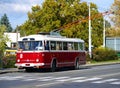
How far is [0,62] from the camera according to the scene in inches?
1347

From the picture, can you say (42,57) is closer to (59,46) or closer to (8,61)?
(59,46)

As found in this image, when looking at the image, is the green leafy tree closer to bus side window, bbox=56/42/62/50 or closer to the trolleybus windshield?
bus side window, bbox=56/42/62/50

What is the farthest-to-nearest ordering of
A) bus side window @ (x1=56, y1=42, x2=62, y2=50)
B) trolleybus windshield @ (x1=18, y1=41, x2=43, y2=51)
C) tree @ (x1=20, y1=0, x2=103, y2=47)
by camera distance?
tree @ (x1=20, y1=0, x2=103, y2=47) < bus side window @ (x1=56, y1=42, x2=62, y2=50) < trolleybus windshield @ (x1=18, y1=41, x2=43, y2=51)

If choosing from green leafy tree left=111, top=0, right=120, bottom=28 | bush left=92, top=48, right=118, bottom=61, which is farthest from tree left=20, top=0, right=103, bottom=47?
bush left=92, top=48, right=118, bottom=61

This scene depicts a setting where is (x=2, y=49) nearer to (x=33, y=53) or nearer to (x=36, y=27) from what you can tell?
(x=33, y=53)

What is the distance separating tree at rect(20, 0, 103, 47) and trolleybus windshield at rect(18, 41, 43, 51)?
4122 cm

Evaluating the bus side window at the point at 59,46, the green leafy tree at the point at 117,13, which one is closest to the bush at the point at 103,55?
the bus side window at the point at 59,46

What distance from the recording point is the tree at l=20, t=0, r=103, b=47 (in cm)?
7419

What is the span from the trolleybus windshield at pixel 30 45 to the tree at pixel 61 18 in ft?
135

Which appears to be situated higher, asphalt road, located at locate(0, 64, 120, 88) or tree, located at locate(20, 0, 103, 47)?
tree, located at locate(20, 0, 103, 47)

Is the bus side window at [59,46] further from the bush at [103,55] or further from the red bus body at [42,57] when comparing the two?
the bush at [103,55]

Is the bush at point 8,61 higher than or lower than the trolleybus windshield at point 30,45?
lower

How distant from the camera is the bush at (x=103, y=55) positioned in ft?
172

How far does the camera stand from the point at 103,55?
5400cm
